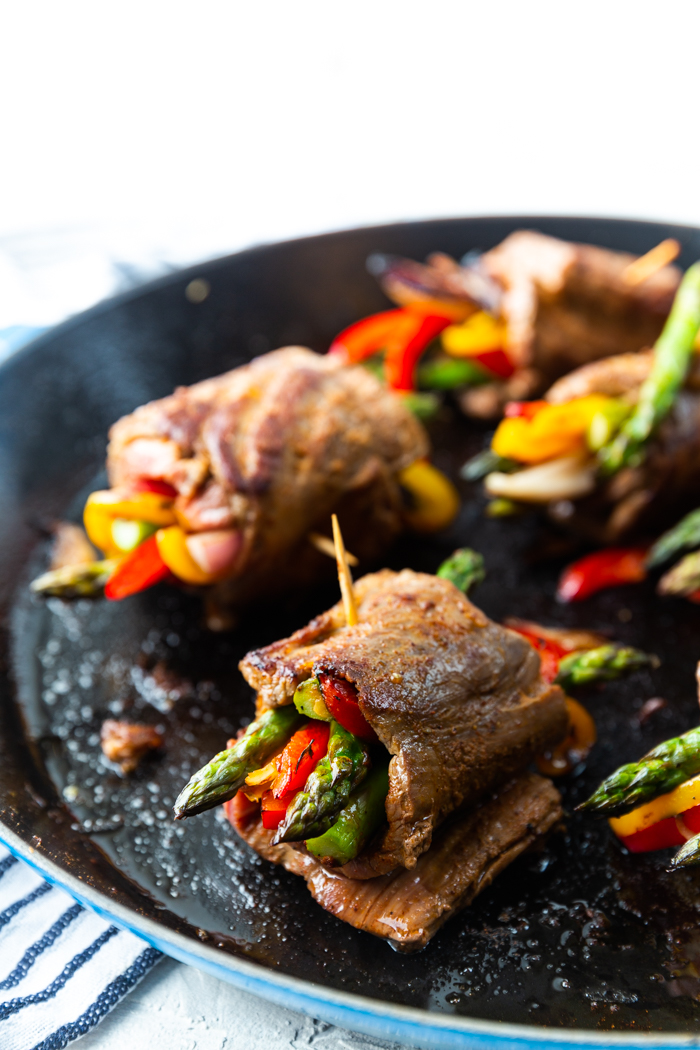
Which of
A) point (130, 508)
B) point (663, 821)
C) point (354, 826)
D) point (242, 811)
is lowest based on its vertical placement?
point (663, 821)

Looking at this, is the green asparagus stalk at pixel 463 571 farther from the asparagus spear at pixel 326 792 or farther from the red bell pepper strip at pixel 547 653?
the asparagus spear at pixel 326 792

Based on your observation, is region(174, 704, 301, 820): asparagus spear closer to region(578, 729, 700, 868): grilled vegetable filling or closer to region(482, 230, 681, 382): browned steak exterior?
region(578, 729, 700, 868): grilled vegetable filling

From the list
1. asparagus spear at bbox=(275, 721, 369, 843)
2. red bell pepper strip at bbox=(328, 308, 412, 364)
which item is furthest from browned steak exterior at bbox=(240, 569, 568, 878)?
red bell pepper strip at bbox=(328, 308, 412, 364)

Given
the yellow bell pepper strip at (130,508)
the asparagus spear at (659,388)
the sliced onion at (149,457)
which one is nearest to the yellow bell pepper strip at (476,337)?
the asparagus spear at (659,388)

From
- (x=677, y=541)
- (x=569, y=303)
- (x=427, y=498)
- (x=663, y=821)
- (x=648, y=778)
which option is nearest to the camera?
(x=648, y=778)

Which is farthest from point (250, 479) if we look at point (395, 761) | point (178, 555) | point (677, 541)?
point (677, 541)

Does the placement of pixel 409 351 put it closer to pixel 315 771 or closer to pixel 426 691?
pixel 426 691
